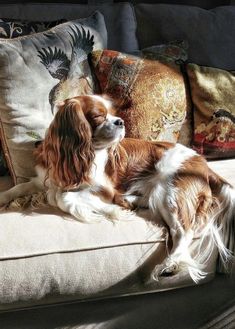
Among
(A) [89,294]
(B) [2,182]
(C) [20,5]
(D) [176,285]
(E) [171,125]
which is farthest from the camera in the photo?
(C) [20,5]

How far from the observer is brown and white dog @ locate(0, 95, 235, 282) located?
176 centimetres

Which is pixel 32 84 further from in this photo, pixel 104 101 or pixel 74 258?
pixel 74 258

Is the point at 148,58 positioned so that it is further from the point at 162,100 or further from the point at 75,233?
the point at 75,233

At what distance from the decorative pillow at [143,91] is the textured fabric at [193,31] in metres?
0.23

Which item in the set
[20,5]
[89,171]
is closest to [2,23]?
[20,5]

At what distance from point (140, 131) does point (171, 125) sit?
0.16 metres

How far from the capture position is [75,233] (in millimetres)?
1662

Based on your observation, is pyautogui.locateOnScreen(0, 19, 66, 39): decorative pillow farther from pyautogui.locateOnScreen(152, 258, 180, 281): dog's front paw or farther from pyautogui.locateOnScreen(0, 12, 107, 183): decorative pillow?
pyautogui.locateOnScreen(152, 258, 180, 281): dog's front paw

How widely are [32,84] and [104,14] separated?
615 millimetres

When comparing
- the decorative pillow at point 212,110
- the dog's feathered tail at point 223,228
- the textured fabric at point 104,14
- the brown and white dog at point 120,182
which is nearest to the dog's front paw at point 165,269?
the brown and white dog at point 120,182

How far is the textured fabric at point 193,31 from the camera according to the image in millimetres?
2412

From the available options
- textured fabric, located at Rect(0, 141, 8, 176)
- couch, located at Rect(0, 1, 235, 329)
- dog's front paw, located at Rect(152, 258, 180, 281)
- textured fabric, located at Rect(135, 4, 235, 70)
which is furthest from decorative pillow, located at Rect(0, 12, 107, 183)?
dog's front paw, located at Rect(152, 258, 180, 281)

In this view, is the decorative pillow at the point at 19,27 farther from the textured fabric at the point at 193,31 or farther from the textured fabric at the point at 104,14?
the textured fabric at the point at 193,31

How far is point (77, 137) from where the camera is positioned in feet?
5.79
